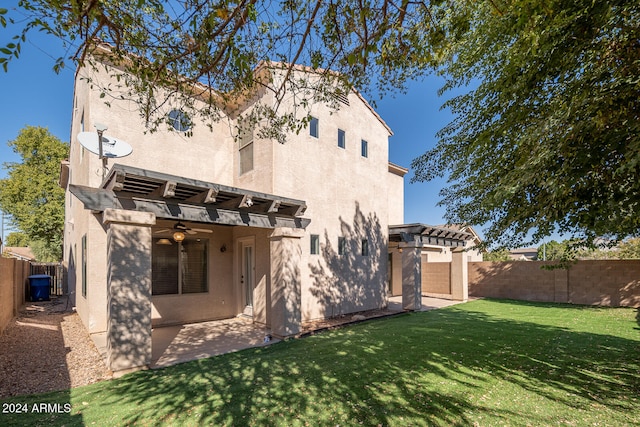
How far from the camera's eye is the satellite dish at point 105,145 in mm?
6930

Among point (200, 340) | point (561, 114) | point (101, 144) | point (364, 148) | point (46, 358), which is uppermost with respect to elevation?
point (364, 148)

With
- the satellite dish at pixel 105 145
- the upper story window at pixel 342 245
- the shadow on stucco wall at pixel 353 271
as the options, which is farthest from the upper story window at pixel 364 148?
the satellite dish at pixel 105 145

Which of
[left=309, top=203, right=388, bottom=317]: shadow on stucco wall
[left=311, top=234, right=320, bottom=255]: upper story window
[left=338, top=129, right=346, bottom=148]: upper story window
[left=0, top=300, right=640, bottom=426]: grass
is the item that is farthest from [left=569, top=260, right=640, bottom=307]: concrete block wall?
[left=311, top=234, right=320, bottom=255]: upper story window

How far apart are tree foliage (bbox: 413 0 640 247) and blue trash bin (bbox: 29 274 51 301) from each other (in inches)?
740

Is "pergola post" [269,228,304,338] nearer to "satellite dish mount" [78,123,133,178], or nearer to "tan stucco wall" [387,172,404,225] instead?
"satellite dish mount" [78,123,133,178]

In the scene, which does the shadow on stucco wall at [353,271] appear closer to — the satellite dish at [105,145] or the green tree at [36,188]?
the satellite dish at [105,145]

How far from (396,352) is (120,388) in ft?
17.1

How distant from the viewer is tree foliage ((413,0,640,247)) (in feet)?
12.3

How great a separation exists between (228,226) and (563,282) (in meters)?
15.7

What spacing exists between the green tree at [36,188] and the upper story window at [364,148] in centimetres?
2476

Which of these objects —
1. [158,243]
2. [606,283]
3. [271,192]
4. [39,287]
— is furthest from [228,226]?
[606,283]

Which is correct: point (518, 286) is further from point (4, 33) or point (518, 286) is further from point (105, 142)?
point (4, 33)

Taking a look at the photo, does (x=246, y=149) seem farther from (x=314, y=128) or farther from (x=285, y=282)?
(x=285, y=282)

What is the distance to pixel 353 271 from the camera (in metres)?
11.4
